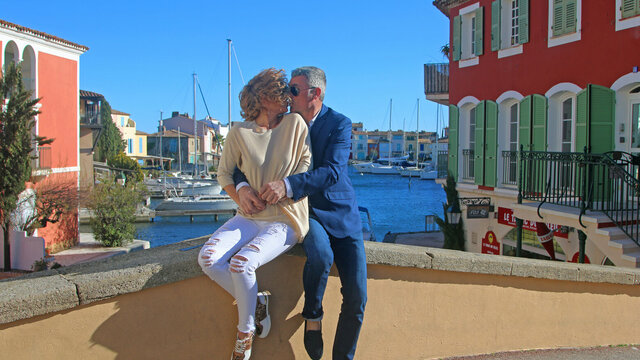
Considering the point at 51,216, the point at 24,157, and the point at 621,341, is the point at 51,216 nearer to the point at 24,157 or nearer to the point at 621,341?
the point at 24,157

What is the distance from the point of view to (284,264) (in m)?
3.48

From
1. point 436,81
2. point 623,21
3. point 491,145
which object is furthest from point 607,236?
point 436,81

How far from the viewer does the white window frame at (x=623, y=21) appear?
1101 cm

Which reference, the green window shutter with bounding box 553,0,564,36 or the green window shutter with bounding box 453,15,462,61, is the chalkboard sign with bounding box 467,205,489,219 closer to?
the green window shutter with bounding box 453,15,462,61

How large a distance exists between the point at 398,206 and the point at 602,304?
57047mm

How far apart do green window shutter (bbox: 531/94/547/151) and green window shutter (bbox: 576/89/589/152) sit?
1.11m

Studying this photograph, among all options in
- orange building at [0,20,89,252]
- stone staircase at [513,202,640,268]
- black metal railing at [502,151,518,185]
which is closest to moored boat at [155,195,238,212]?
orange building at [0,20,89,252]

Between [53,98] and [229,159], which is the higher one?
[53,98]

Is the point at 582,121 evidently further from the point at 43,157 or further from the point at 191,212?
the point at 191,212

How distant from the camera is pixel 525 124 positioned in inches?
553

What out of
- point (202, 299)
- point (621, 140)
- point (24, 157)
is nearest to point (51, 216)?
point (24, 157)

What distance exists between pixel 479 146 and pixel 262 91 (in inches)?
531

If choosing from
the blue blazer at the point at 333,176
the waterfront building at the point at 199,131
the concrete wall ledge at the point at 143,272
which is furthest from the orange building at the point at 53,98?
the waterfront building at the point at 199,131

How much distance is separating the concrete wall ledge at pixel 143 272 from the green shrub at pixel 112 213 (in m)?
24.5
